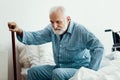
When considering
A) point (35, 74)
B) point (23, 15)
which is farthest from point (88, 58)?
point (23, 15)

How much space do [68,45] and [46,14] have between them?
3.65 feet

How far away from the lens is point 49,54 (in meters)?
2.94

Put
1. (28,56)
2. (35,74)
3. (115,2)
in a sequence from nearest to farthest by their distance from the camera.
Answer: (35,74), (28,56), (115,2)

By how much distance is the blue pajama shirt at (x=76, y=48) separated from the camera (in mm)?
2158

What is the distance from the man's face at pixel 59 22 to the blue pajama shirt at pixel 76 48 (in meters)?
0.04

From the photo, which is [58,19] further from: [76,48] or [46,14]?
[46,14]

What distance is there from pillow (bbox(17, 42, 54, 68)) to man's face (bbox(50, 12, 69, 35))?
64cm

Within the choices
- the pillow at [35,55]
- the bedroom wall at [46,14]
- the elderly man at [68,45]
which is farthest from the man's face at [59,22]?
the bedroom wall at [46,14]

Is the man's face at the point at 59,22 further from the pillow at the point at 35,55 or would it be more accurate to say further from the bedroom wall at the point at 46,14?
the bedroom wall at the point at 46,14

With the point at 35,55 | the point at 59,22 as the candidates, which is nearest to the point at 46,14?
the point at 35,55

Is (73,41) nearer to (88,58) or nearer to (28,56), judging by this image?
(88,58)

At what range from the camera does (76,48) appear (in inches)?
89.2

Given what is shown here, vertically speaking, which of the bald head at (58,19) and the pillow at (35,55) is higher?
the bald head at (58,19)

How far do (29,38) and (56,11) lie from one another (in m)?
0.40
